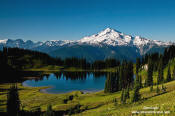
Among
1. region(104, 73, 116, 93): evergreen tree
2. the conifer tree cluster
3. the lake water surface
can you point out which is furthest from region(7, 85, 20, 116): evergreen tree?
the conifer tree cluster

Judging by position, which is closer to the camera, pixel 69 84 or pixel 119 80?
pixel 119 80

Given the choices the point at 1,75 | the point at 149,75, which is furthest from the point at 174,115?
the point at 1,75

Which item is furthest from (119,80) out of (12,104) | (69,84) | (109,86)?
(12,104)

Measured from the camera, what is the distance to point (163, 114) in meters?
16.9

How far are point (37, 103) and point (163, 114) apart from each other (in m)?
68.9

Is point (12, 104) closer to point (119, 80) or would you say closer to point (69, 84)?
point (119, 80)

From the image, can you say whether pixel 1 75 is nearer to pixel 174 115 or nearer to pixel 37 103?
pixel 37 103

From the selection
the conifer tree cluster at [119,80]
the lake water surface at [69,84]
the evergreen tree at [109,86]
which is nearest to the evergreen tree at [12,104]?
the lake water surface at [69,84]

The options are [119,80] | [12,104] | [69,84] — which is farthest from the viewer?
[69,84]

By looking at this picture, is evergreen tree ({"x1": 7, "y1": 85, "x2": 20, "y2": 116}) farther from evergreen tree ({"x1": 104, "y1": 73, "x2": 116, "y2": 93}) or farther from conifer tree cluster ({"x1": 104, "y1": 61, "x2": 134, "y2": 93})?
conifer tree cluster ({"x1": 104, "y1": 61, "x2": 134, "y2": 93})

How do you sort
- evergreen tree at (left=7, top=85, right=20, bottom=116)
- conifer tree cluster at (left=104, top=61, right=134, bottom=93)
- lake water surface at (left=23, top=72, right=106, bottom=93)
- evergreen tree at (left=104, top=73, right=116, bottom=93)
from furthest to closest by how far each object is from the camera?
lake water surface at (left=23, top=72, right=106, bottom=93) < conifer tree cluster at (left=104, top=61, right=134, bottom=93) < evergreen tree at (left=104, top=73, right=116, bottom=93) < evergreen tree at (left=7, top=85, right=20, bottom=116)

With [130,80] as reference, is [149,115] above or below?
above

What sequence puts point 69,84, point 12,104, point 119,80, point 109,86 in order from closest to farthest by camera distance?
point 12,104 < point 109,86 < point 119,80 < point 69,84

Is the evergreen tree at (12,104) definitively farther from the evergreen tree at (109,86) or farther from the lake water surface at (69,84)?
the evergreen tree at (109,86)
